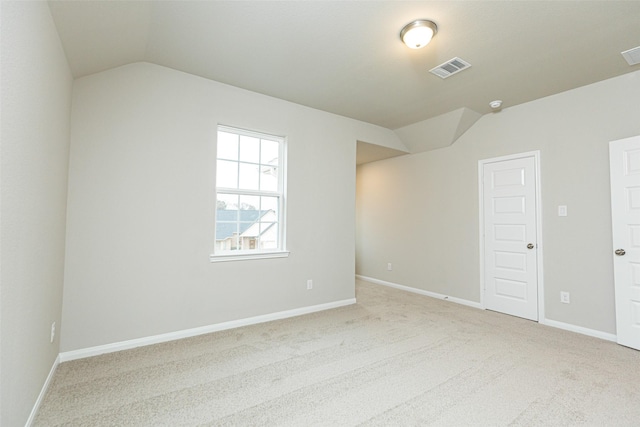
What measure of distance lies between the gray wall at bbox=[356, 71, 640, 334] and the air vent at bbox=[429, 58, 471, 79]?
1.05 metres

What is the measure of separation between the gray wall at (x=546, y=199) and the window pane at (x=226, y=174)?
305 centimetres

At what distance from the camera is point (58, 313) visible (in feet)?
7.72

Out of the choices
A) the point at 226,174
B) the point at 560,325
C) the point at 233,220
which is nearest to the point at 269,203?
the point at 233,220

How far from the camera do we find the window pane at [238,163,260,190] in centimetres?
352

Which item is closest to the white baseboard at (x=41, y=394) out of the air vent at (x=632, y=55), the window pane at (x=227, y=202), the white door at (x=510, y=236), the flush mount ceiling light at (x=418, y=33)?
the window pane at (x=227, y=202)

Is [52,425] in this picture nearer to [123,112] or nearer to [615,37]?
[123,112]

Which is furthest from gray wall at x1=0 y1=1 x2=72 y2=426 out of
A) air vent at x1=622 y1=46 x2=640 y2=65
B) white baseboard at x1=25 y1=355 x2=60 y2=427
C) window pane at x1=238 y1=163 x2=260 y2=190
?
air vent at x1=622 y1=46 x2=640 y2=65

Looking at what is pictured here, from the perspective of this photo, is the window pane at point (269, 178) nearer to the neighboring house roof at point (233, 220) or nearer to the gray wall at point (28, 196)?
the neighboring house roof at point (233, 220)

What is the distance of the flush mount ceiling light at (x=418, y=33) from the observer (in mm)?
2252

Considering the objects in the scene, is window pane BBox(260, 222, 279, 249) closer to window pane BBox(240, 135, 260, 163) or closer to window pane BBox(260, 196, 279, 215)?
window pane BBox(260, 196, 279, 215)

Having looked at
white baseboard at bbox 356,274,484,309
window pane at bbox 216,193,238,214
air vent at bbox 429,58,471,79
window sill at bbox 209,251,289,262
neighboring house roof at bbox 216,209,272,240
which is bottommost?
white baseboard at bbox 356,274,484,309

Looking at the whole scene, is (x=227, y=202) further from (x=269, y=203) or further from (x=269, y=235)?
(x=269, y=235)

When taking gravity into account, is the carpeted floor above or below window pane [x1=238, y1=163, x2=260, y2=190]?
below

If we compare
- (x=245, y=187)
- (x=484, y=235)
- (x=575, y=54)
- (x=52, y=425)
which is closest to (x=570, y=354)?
(x=484, y=235)
